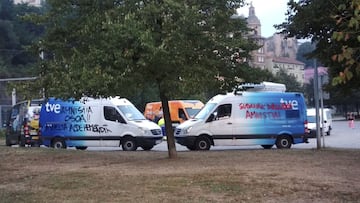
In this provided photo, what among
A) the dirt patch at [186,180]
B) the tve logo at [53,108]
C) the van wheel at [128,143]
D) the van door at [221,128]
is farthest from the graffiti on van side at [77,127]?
the dirt patch at [186,180]

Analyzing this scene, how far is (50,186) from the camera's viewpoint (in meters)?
10.9

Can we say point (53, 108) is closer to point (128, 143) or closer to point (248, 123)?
point (128, 143)

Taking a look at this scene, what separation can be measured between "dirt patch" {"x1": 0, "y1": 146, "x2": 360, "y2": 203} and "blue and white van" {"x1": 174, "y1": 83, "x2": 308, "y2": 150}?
619 cm

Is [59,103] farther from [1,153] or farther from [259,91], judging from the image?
[259,91]

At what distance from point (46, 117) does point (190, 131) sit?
22.5ft

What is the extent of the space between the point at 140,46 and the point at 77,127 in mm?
12083

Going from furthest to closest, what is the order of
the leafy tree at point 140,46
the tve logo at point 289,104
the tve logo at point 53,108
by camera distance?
the tve logo at point 53,108 < the tve logo at point 289,104 < the leafy tree at point 140,46

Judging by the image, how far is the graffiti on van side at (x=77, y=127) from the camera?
24222mm

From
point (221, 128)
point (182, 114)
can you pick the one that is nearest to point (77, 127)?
point (221, 128)

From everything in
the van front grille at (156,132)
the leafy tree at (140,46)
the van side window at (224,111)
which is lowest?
the van front grille at (156,132)

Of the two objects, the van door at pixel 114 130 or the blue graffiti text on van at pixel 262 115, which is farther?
the van door at pixel 114 130

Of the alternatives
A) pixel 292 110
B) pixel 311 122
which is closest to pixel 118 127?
pixel 292 110

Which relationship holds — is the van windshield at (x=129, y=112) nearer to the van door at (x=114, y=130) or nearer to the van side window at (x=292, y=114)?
the van door at (x=114, y=130)

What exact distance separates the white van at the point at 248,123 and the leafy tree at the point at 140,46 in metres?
7.04
